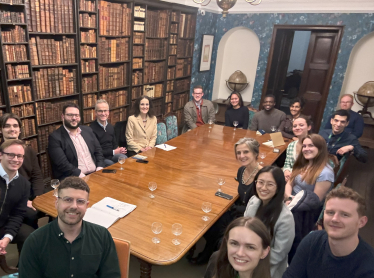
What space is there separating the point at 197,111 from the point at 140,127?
52.5 inches

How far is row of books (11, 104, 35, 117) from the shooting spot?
3036 mm

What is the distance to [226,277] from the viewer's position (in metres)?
1.38

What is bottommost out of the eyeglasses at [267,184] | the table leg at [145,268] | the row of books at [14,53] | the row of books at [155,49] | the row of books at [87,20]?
the table leg at [145,268]

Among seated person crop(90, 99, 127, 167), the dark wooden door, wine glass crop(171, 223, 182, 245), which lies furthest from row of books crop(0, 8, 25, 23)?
the dark wooden door

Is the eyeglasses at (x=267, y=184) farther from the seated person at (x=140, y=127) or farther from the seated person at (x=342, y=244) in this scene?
the seated person at (x=140, y=127)

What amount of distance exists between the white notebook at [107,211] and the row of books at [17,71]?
75.7 inches

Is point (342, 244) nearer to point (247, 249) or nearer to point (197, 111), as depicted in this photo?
point (247, 249)

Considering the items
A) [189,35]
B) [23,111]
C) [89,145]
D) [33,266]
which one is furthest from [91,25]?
[33,266]

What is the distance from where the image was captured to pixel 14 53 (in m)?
2.88

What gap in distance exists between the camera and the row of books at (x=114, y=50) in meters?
3.90

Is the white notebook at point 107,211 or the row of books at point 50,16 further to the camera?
the row of books at point 50,16

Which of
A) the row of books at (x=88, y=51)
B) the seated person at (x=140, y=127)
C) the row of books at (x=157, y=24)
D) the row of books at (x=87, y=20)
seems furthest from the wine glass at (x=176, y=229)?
the row of books at (x=157, y=24)

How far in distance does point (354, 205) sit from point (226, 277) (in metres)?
0.71

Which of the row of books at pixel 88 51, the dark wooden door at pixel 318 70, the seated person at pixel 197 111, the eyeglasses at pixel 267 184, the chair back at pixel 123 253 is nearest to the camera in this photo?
the chair back at pixel 123 253
